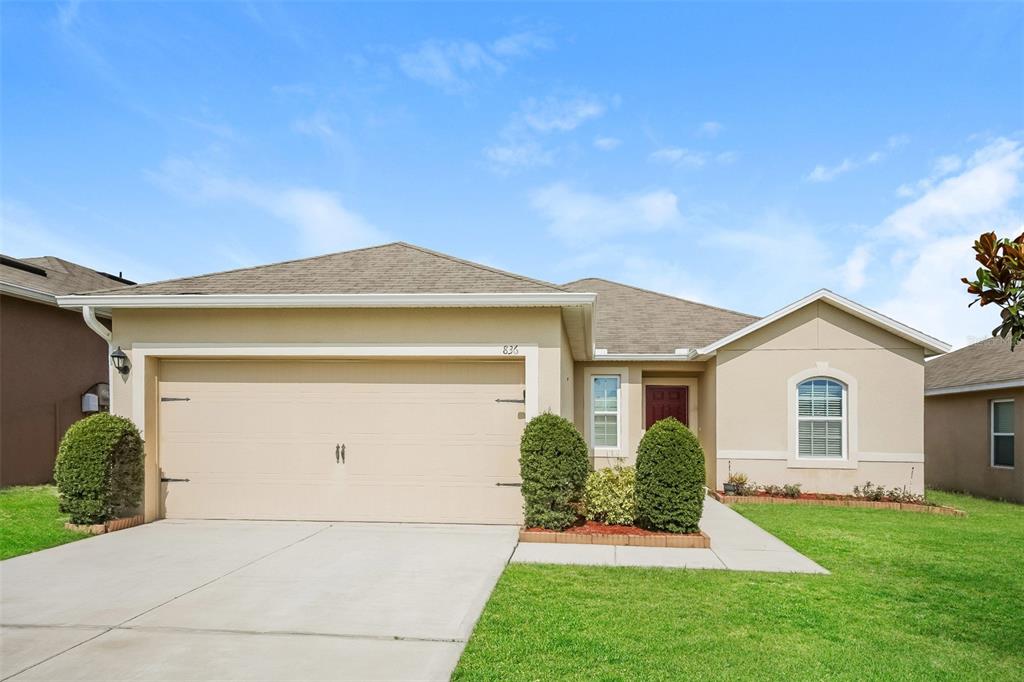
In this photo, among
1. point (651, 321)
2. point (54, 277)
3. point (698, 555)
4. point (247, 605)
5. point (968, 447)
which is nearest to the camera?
point (247, 605)

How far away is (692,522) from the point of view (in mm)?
7961

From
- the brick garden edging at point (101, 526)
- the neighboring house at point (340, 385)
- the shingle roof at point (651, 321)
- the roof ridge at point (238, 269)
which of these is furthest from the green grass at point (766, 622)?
the shingle roof at point (651, 321)

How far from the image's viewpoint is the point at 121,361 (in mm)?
9016

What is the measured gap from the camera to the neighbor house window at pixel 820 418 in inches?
504

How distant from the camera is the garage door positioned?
8.96 meters

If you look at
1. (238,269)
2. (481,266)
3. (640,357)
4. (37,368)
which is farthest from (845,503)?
(37,368)

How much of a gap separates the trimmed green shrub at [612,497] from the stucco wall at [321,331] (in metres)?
1.25

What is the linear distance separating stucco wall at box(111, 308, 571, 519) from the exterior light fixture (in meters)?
0.09

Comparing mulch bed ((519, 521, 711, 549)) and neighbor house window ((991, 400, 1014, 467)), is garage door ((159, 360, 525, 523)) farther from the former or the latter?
neighbor house window ((991, 400, 1014, 467))

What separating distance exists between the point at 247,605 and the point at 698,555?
5.04 metres

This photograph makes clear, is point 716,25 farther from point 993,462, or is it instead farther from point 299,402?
point 993,462

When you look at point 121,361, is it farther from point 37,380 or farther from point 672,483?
point 672,483

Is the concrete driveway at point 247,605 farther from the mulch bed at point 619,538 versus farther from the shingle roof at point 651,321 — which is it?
the shingle roof at point 651,321

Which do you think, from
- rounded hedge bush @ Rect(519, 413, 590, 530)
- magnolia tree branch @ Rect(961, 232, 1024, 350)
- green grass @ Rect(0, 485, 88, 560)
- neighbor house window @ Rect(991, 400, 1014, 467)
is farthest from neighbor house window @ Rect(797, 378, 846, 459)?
green grass @ Rect(0, 485, 88, 560)
